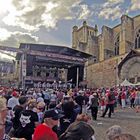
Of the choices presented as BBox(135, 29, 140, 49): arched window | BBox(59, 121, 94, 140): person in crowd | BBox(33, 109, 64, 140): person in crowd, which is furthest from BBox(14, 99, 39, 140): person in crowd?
BBox(135, 29, 140, 49): arched window

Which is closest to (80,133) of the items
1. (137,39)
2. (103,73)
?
(103,73)

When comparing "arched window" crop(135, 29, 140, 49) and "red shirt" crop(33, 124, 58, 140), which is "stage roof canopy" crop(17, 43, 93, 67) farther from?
"red shirt" crop(33, 124, 58, 140)

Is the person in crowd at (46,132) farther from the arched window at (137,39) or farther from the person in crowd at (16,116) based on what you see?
the arched window at (137,39)

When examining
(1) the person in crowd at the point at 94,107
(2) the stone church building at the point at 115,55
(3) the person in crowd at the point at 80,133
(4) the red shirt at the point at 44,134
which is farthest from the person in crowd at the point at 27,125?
(2) the stone church building at the point at 115,55

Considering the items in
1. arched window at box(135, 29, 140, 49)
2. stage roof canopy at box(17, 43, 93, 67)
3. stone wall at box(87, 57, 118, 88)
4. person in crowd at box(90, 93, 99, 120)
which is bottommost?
person in crowd at box(90, 93, 99, 120)

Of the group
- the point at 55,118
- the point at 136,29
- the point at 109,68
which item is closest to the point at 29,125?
the point at 55,118

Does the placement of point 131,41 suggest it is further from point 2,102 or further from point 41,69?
point 2,102

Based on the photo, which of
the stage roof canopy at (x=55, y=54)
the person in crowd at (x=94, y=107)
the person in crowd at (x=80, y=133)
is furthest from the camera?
the stage roof canopy at (x=55, y=54)

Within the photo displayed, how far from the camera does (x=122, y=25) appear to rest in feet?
140

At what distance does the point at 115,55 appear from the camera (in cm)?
4628

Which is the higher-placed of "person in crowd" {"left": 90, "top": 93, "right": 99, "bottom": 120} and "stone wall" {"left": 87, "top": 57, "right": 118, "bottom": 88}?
"stone wall" {"left": 87, "top": 57, "right": 118, "bottom": 88}

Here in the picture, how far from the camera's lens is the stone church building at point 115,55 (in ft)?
117

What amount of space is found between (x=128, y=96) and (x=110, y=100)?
909cm

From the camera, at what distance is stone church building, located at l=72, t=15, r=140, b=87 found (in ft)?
117
